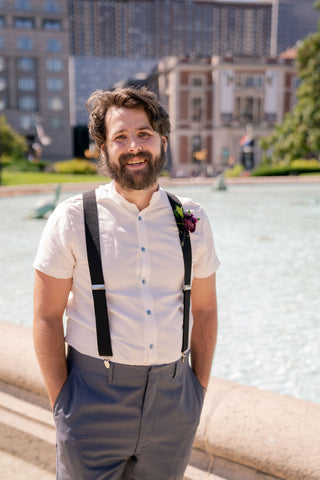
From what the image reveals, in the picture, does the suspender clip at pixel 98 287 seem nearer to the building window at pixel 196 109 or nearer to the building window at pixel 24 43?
the building window at pixel 196 109

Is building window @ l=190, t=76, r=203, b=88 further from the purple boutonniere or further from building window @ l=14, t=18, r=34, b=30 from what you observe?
the purple boutonniere

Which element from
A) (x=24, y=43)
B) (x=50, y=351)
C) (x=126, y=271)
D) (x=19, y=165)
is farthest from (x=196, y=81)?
(x=50, y=351)

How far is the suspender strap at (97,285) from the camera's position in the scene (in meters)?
1.80

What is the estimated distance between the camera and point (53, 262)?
5.90ft

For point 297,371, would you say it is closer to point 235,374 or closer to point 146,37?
point 235,374

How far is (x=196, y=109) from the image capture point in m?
55.1

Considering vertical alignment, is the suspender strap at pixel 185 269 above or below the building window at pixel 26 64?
below

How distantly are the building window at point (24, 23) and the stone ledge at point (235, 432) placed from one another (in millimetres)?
69868

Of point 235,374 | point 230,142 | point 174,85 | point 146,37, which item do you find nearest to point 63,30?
point 174,85

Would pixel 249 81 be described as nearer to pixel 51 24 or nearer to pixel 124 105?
pixel 51 24

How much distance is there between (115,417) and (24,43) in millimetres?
70691

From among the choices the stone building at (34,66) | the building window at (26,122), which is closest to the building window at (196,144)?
the stone building at (34,66)

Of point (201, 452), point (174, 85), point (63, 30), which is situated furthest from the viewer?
point (63, 30)

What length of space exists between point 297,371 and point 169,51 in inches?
4901
